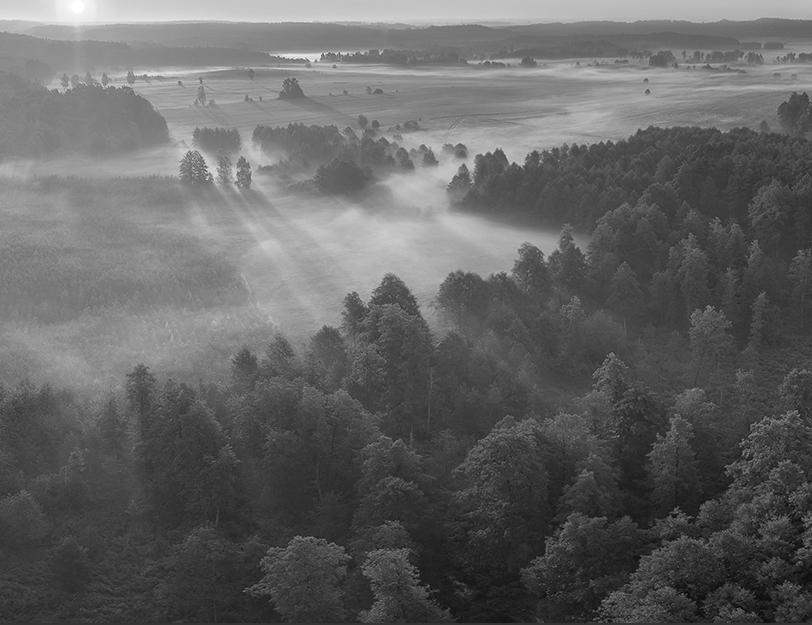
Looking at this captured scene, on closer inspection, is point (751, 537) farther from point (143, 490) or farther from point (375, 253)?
point (375, 253)

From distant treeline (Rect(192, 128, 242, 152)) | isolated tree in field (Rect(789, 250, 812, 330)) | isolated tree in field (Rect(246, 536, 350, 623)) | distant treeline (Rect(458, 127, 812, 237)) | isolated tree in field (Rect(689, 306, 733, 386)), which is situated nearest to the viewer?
isolated tree in field (Rect(246, 536, 350, 623))

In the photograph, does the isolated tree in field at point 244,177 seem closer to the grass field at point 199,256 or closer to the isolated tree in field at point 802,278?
the grass field at point 199,256

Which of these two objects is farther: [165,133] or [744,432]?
[165,133]

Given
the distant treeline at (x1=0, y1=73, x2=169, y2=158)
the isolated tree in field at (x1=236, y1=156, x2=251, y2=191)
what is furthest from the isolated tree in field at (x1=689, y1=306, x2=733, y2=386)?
the distant treeline at (x1=0, y1=73, x2=169, y2=158)

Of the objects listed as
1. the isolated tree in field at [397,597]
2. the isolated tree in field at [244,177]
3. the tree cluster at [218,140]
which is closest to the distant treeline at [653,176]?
the isolated tree in field at [244,177]

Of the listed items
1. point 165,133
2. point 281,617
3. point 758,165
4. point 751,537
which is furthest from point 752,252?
point 165,133

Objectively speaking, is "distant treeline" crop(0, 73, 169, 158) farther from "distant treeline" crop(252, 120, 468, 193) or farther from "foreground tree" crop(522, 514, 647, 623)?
"foreground tree" crop(522, 514, 647, 623)
